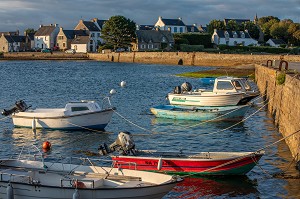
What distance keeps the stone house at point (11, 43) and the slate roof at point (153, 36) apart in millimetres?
46604

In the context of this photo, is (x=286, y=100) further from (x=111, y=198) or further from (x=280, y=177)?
(x=111, y=198)

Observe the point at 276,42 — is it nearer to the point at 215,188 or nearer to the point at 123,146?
the point at 123,146

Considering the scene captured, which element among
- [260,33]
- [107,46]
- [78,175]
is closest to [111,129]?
[78,175]

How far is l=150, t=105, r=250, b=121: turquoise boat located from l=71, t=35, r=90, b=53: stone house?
11895 centimetres

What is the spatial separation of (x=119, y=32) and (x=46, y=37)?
35.2m

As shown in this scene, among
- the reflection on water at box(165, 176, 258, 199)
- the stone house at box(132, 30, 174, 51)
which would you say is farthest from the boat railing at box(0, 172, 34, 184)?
the stone house at box(132, 30, 174, 51)

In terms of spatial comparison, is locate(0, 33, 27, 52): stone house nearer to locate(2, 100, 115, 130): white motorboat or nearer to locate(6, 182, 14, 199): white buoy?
locate(2, 100, 115, 130): white motorboat

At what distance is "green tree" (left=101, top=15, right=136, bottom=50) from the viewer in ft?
464

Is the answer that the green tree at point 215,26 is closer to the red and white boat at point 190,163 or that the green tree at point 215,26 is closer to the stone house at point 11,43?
the stone house at point 11,43

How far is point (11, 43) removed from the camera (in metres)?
166

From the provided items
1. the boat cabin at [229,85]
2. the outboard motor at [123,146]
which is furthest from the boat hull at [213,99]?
the outboard motor at [123,146]

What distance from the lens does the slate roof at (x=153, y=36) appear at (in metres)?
145

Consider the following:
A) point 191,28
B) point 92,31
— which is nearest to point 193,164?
point 92,31

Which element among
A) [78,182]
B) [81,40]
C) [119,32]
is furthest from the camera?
[81,40]
